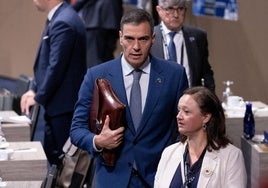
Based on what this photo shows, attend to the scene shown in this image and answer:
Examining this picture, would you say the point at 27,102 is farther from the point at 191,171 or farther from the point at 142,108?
the point at 191,171

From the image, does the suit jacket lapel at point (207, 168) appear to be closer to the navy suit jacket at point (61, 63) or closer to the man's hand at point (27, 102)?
the navy suit jacket at point (61, 63)

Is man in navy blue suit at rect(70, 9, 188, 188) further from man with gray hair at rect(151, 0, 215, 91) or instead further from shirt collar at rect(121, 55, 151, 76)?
man with gray hair at rect(151, 0, 215, 91)

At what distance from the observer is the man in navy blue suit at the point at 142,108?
14.1 ft

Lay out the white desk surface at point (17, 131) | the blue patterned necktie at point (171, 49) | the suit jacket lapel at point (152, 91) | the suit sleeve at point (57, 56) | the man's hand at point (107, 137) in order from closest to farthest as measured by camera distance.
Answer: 1. the man's hand at point (107, 137)
2. the suit jacket lapel at point (152, 91)
3. the white desk surface at point (17, 131)
4. the blue patterned necktie at point (171, 49)
5. the suit sleeve at point (57, 56)

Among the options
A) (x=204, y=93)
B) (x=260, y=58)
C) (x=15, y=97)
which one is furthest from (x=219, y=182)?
(x=260, y=58)

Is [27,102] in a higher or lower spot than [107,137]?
lower

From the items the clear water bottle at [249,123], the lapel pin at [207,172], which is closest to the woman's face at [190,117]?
the lapel pin at [207,172]

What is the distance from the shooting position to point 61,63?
6.76 metres

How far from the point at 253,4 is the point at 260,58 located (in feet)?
1.87

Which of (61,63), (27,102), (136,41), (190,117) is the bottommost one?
(27,102)

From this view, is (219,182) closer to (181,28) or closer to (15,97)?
(181,28)

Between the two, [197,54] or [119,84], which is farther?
[197,54]

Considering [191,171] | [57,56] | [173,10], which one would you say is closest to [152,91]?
[191,171]

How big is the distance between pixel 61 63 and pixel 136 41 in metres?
2.57
